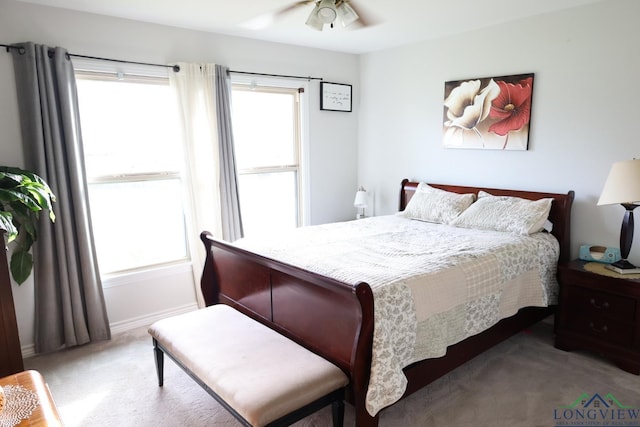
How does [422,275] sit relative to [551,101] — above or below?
below

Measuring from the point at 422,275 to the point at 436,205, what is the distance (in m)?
1.67

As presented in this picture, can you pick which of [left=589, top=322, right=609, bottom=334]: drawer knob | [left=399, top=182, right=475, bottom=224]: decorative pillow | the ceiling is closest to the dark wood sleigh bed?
[left=589, top=322, right=609, bottom=334]: drawer knob

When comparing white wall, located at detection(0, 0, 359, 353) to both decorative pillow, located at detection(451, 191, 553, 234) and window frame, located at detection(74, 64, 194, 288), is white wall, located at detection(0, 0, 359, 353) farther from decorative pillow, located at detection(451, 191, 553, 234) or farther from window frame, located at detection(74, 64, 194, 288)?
decorative pillow, located at detection(451, 191, 553, 234)

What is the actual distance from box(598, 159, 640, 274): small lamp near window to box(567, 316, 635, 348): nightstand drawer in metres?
0.34

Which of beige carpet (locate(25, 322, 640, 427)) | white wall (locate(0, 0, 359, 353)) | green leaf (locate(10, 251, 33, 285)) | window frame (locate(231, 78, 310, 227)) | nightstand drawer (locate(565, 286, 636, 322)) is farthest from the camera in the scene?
window frame (locate(231, 78, 310, 227))

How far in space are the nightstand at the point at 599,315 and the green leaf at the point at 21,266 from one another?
→ 363cm

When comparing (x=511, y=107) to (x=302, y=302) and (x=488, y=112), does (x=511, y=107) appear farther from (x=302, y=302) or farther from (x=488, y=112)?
(x=302, y=302)

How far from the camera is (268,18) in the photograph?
316 cm

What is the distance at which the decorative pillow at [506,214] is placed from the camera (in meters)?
3.19

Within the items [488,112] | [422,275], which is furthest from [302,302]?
[488,112]

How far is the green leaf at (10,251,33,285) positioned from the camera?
280cm

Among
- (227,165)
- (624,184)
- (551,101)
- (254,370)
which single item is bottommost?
(254,370)

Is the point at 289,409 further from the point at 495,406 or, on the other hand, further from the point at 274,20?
the point at 274,20

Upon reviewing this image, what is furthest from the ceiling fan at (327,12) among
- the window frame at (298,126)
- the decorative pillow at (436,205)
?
the decorative pillow at (436,205)
